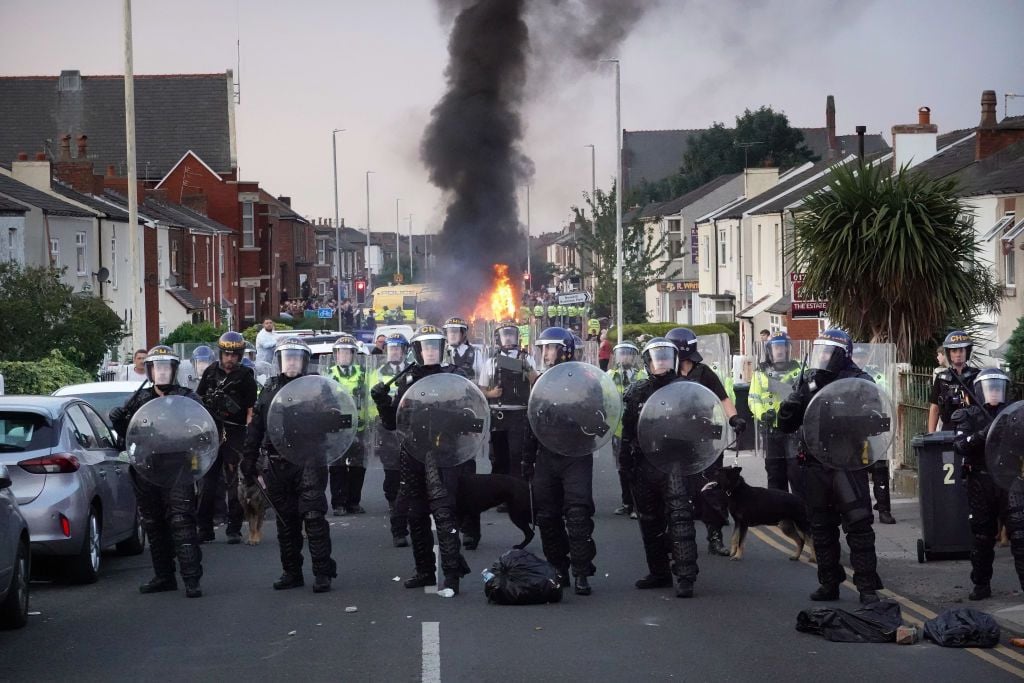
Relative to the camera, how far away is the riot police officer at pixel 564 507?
33.6ft

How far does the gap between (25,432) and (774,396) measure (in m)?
7.44

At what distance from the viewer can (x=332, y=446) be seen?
10727mm

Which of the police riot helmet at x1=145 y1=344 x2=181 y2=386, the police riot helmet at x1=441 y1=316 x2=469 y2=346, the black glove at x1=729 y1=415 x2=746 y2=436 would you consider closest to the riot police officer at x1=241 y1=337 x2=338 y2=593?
the police riot helmet at x1=145 y1=344 x2=181 y2=386

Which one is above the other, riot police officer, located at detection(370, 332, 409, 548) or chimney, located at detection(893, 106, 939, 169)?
chimney, located at detection(893, 106, 939, 169)

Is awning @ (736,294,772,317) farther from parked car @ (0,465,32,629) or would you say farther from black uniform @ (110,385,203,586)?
parked car @ (0,465,32,629)

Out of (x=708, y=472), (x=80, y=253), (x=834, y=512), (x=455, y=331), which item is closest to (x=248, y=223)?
(x=80, y=253)

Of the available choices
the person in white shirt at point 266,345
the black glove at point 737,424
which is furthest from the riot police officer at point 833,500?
the person in white shirt at point 266,345

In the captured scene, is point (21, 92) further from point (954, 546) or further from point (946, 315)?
point (954, 546)

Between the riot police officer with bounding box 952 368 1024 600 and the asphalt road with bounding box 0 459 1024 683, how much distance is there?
471 mm

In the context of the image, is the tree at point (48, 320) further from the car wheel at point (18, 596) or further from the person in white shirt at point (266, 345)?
the car wheel at point (18, 596)

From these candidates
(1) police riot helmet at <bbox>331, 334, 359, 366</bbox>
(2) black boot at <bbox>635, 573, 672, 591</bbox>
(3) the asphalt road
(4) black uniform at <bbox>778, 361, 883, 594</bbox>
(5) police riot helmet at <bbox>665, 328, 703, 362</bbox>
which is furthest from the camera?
(1) police riot helmet at <bbox>331, 334, 359, 366</bbox>

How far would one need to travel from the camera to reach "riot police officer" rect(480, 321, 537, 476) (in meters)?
14.3

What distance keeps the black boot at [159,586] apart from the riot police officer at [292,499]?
779mm

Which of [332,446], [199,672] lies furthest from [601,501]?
[199,672]
